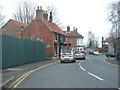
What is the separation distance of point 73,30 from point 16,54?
110172mm

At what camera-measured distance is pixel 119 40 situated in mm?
63250

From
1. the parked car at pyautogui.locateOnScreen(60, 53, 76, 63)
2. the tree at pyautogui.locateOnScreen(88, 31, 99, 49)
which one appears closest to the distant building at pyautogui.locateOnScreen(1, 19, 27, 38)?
the parked car at pyautogui.locateOnScreen(60, 53, 76, 63)

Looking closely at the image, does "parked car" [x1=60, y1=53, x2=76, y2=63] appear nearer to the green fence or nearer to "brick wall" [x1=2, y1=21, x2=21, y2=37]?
the green fence

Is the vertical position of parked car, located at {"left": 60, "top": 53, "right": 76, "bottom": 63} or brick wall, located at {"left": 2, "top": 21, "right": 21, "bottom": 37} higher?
brick wall, located at {"left": 2, "top": 21, "right": 21, "bottom": 37}

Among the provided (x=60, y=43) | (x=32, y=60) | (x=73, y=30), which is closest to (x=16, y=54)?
(x=32, y=60)

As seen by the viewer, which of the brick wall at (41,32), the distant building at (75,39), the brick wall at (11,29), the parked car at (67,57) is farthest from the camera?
the distant building at (75,39)

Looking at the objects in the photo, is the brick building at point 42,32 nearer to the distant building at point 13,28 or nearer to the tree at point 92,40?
the distant building at point 13,28

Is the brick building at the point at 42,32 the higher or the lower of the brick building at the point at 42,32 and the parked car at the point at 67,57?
the higher

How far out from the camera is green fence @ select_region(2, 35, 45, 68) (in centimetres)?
3146

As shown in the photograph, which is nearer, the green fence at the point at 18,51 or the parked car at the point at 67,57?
the green fence at the point at 18,51

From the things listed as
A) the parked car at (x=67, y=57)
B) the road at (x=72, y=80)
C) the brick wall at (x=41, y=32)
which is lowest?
the road at (x=72, y=80)

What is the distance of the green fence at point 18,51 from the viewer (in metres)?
31.5

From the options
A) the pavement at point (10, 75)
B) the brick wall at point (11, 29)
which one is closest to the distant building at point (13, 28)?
the brick wall at point (11, 29)

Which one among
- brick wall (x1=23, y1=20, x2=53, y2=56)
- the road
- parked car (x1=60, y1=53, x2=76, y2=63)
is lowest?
the road
